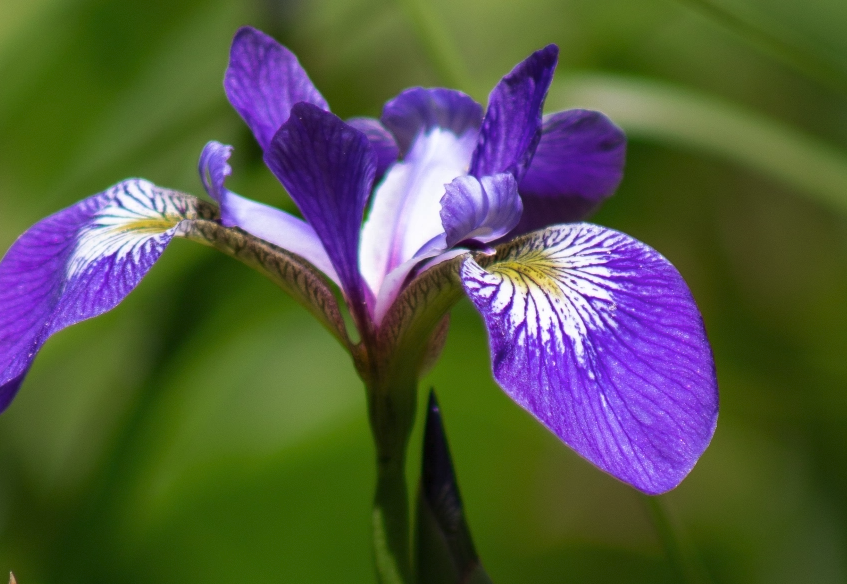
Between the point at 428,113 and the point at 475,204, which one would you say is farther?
the point at 428,113

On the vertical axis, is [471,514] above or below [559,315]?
below

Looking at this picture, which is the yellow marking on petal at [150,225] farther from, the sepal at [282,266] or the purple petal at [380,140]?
the purple petal at [380,140]

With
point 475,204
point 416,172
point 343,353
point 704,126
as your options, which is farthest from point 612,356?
point 343,353

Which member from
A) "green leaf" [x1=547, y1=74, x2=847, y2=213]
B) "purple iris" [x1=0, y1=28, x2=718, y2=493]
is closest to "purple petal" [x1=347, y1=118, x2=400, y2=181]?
"purple iris" [x1=0, y1=28, x2=718, y2=493]

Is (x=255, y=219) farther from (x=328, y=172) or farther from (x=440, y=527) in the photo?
(x=440, y=527)

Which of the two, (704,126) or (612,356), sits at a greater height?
(612,356)

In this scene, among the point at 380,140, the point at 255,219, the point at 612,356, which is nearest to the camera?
the point at 612,356

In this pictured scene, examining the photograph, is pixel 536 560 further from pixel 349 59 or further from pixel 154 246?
pixel 349 59

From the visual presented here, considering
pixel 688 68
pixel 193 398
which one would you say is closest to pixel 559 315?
pixel 193 398
